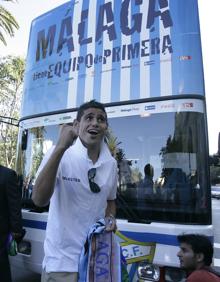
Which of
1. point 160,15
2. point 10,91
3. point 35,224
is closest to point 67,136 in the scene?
point 35,224

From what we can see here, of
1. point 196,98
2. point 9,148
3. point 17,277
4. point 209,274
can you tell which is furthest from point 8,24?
point 209,274

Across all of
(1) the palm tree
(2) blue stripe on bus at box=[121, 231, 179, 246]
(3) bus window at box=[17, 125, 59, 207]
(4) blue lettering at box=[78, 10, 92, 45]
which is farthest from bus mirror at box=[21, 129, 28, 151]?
(1) the palm tree

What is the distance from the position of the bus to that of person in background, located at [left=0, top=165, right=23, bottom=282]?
0.50 ft

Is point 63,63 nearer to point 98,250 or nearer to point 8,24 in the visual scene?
point 98,250

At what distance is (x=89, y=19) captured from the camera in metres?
4.38

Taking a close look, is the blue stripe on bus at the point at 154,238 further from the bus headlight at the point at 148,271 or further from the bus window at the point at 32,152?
the bus window at the point at 32,152

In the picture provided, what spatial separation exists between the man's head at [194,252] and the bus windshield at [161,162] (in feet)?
1.25

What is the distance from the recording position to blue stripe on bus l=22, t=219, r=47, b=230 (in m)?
3.85

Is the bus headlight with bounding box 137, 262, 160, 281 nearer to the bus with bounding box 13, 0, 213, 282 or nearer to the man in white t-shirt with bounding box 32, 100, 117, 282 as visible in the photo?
the bus with bounding box 13, 0, 213, 282

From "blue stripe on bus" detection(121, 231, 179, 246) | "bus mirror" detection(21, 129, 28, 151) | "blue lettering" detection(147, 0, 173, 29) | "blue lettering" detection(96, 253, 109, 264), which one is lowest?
"blue lettering" detection(96, 253, 109, 264)

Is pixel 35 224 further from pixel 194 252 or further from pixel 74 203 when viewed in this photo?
pixel 74 203

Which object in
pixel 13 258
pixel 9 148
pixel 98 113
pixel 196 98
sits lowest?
pixel 13 258

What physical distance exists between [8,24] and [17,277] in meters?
13.8

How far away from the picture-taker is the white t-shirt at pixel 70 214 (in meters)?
2.15
